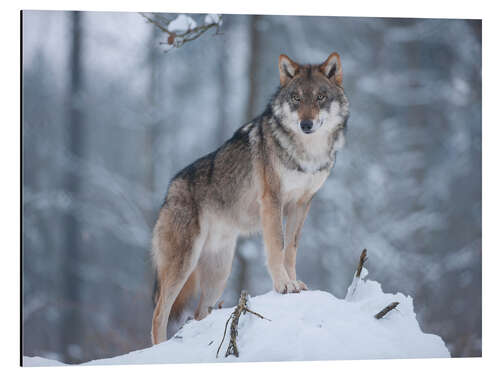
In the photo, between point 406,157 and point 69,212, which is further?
point 406,157

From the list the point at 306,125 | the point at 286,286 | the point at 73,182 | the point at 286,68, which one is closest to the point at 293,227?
the point at 286,286

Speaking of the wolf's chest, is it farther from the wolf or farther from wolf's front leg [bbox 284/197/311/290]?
wolf's front leg [bbox 284/197/311/290]

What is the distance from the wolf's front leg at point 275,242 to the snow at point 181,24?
142 cm

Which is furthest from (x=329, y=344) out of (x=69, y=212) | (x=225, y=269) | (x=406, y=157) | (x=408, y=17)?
(x=408, y=17)

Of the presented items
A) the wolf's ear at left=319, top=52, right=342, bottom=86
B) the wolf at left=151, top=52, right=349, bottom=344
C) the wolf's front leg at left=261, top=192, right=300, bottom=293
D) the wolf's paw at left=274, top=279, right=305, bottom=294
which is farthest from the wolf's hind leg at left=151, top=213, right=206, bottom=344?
the wolf's ear at left=319, top=52, right=342, bottom=86

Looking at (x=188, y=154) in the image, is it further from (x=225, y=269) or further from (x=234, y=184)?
(x=225, y=269)

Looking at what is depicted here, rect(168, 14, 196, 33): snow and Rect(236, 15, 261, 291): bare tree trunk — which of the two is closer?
Rect(168, 14, 196, 33): snow

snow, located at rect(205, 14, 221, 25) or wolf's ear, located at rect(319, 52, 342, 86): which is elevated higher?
snow, located at rect(205, 14, 221, 25)

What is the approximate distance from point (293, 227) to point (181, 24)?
1788 mm

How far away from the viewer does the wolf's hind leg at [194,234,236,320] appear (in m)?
4.59

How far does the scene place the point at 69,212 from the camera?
173 inches

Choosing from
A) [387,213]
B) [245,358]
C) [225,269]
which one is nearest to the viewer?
[245,358]

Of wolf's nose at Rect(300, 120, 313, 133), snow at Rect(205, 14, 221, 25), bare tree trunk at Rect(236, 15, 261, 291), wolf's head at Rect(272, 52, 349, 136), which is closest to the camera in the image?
wolf's nose at Rect(300, 120, 313, 133)
